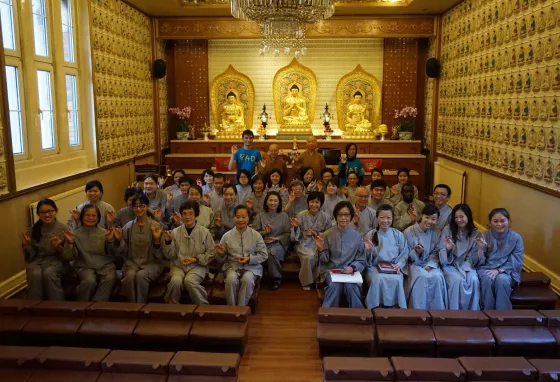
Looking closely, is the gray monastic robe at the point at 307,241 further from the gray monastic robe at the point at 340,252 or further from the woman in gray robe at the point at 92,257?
the woman in gray robe at the point at 92,257

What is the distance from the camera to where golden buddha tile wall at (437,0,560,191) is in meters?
5.43

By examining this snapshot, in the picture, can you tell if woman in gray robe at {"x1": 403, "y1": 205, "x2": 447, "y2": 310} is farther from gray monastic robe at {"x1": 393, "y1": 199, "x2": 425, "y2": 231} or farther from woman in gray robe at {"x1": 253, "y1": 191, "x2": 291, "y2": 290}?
woman in gray robe at {"x1": 253, "y1": 191, "x2": 291, "y2": 290}

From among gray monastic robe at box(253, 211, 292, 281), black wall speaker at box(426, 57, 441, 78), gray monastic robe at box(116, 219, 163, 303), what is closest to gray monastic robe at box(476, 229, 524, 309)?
gray monastic robe at box(253, 211, 292, 281)

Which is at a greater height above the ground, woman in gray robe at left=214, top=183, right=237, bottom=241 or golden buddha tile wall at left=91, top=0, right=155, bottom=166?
golden buddha tile wall at left=91, top=0, right=155, bottom=166

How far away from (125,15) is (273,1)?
13.6 feet

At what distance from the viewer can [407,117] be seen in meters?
10.5

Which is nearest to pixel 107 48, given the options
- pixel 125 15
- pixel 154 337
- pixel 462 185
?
pixel 125 15

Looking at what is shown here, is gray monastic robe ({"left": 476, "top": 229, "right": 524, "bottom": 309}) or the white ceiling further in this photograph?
the white ceiling

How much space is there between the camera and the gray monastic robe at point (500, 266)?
14.9 ft

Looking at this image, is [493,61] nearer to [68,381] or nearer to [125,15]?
[125,15]

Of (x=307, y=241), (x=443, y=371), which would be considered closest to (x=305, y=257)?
(x=307, y=241)

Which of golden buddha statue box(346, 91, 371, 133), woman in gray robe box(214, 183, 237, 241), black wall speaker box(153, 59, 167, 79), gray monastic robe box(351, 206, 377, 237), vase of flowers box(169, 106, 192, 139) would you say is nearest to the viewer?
gray monastic robe box(351, 206, 377, 237)

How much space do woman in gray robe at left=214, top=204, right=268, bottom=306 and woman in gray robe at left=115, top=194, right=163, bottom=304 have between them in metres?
0.60

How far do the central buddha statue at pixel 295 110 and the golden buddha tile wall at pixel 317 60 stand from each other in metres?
0.38
